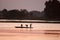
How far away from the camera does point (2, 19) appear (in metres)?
1.73

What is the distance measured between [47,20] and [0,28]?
576 millimetres

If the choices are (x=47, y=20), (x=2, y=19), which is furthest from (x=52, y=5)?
(x=2, y=19)

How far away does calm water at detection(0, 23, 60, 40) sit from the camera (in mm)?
1478

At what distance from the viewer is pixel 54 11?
1.73m

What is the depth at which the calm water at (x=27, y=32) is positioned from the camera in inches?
58.2

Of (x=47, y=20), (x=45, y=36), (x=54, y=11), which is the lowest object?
(x=45, y=36)

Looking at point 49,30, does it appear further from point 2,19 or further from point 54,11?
point 2,19

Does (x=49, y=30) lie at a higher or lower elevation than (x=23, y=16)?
lower

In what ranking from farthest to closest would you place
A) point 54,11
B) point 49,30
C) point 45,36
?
point 54,11
point 49,30
point 45,36

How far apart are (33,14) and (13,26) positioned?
0.94 ft

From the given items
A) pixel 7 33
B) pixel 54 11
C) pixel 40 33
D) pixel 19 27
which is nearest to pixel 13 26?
pixel 19 27

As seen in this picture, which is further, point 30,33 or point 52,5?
point 52,5

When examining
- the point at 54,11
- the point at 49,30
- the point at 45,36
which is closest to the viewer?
the point at 45,36

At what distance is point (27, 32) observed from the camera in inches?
61.2
